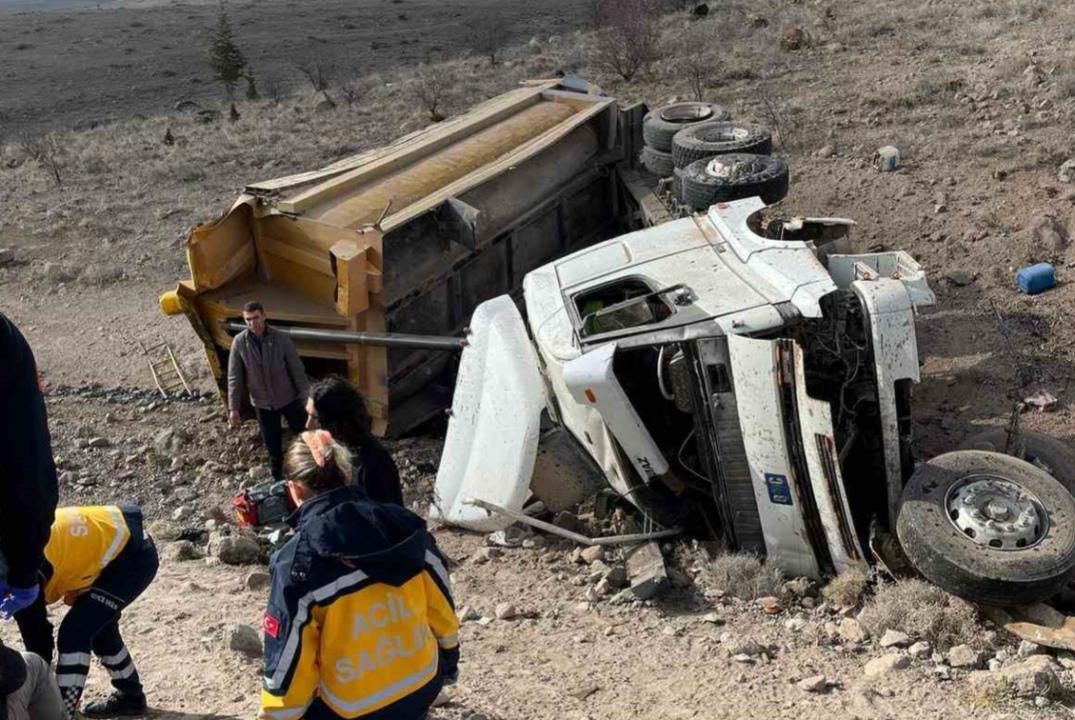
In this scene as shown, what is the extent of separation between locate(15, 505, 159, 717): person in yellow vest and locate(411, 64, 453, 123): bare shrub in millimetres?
12917

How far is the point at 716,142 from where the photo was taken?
7680mm

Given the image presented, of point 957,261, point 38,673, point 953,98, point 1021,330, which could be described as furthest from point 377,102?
point 38,673

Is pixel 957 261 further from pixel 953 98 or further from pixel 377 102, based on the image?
pixel 377 102

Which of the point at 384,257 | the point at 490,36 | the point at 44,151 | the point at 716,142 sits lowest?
the point at 44,151

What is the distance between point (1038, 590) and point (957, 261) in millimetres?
4816

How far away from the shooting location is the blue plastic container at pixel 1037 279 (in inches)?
310

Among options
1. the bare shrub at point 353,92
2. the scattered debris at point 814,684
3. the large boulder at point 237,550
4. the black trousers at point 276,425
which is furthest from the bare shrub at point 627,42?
the scattered debris at point 814,684

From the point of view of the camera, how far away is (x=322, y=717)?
2.94 meters

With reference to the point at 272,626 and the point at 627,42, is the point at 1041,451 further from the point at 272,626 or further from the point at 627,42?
the point at 627,42

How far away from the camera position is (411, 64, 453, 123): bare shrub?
1686cm

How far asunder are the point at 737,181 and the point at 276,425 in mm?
3407

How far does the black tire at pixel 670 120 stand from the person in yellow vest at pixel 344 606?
5892 millimetres

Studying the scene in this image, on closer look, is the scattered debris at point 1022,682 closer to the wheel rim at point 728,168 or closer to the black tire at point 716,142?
the wheel rim at point 728,168

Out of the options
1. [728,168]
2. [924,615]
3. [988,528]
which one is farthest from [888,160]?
[924,615]
